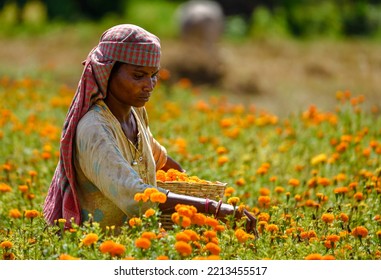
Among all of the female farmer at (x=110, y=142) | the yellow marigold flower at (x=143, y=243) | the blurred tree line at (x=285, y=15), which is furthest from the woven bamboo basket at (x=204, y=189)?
the blurred tree line at (x=285, y=15)

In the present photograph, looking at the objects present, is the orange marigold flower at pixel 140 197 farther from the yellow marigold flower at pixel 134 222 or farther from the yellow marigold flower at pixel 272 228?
the yellow marigold flower at pixel 272 228

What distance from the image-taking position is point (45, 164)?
637 cm

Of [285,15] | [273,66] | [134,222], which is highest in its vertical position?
[134,222]

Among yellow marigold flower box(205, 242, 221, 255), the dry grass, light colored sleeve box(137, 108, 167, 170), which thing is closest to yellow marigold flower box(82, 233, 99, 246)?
yellow marigold flower box(205, 242, 221, 255)

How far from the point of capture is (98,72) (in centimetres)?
411

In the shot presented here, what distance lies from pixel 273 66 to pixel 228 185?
9795 mm

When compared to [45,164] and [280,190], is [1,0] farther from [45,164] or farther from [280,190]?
[280,190]

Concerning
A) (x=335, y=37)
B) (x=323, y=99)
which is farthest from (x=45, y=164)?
(x=335, y=37)

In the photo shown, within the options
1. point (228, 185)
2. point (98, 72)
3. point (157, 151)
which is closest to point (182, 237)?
point (98, 72)

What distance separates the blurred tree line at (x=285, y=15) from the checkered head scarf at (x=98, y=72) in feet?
48.1

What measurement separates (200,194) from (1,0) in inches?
662

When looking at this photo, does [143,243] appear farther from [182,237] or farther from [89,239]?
[89,239]

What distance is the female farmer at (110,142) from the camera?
3.97 meters

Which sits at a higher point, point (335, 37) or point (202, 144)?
point (202, 144)
